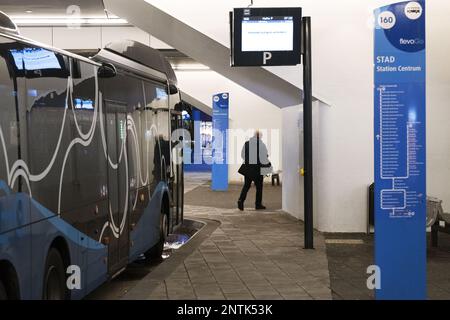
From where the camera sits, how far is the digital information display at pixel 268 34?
421 inches

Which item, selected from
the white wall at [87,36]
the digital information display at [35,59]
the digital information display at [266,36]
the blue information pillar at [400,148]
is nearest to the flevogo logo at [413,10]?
the blue information pillar at [400,148]

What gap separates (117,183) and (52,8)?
408 inches

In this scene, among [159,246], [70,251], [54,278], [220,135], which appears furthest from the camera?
[220,135]

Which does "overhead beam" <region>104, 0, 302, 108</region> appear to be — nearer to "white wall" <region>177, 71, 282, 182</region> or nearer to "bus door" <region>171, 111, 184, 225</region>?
"bus door" <region>171, 111, 184, 225</region>

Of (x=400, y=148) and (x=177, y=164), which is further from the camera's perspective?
(x=177, y=164)

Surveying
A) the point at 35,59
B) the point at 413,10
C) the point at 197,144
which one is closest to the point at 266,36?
the point at 413,10

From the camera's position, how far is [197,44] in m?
13.4

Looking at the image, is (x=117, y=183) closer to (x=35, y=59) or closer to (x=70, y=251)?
(x=70, y=251)

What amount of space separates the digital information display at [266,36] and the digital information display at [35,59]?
478 centimetres

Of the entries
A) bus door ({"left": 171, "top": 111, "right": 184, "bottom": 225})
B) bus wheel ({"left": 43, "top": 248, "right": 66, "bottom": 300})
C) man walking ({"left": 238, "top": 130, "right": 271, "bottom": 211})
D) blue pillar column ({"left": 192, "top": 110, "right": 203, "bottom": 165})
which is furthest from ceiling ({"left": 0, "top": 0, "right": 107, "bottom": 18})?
blue pillar column ({"left": 192, "top": 110, "right": 203, "bottom": 165})

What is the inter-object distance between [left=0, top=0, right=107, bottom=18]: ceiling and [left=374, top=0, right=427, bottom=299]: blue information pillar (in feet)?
34.3

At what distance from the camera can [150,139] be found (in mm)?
10398

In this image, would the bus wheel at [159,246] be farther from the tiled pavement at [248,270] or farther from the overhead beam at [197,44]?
the overhead beam at [197,44]

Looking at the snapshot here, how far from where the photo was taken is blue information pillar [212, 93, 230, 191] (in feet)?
82.0
